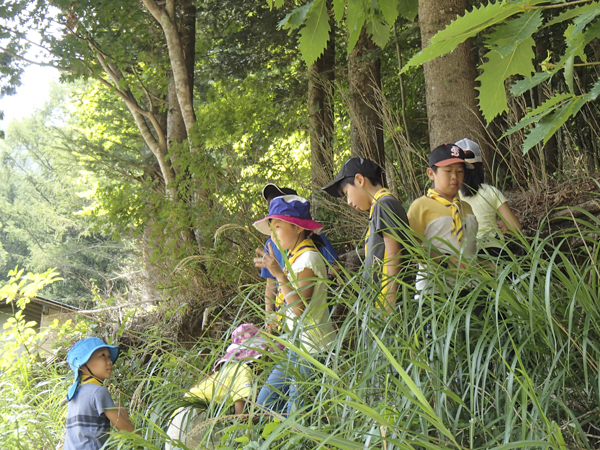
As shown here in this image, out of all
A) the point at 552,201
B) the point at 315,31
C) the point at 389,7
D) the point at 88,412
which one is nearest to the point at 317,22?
the point at 315,31

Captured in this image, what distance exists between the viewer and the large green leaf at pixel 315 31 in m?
1.72

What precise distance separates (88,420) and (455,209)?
2.47 metres

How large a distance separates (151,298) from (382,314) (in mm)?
6915

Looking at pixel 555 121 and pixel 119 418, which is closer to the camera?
pixel 555 121

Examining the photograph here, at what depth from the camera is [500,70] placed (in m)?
1.20

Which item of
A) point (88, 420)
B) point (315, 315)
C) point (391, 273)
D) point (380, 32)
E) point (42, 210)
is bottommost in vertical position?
point (42, 210)

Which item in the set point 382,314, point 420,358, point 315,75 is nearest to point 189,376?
point 382,314

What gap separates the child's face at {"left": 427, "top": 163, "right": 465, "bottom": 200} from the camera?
3061mm

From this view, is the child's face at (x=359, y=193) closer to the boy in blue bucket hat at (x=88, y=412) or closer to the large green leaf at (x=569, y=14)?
the boy in blue bucket hat at (x=88, y=412)

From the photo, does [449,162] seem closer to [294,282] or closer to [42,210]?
[294,282]

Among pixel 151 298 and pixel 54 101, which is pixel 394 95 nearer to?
pixel 151 298

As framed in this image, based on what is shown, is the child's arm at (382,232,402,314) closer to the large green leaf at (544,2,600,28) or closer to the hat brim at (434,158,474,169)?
the hat brim at (434,158,474,169)

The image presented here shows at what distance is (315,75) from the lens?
7.79 meters

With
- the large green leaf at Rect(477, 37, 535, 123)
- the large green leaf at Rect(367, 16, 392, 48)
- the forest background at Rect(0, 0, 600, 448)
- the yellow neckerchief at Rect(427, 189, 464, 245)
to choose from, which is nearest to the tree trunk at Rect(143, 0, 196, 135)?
the forest background at Rect(0, 0, 600, 448)
